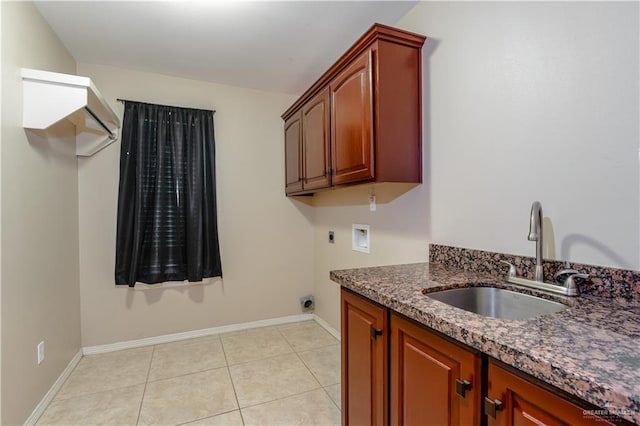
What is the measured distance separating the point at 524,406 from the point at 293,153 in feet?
8.56

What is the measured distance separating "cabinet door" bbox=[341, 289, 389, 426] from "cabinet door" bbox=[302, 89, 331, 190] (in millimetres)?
1092

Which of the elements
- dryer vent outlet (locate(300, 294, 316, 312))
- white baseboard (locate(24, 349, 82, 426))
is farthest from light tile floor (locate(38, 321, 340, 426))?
dryer vent outlet (locate(300, 294, 316, 312))

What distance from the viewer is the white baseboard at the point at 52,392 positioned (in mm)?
1809

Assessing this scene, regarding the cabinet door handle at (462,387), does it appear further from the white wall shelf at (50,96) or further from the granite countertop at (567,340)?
the white wall shelf at (50,96)

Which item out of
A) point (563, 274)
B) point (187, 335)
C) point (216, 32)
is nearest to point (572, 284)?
point (563, 274)

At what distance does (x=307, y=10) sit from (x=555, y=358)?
215cm

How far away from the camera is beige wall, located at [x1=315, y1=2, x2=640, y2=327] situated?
106cm

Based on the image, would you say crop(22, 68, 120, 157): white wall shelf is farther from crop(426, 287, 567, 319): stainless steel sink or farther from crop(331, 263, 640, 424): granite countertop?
crop(426, 287, 567, 319): stainless steel sink

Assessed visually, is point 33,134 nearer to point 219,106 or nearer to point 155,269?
point 155,269

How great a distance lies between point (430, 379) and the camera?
980 mm

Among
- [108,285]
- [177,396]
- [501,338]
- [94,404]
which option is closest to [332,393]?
[177,396]

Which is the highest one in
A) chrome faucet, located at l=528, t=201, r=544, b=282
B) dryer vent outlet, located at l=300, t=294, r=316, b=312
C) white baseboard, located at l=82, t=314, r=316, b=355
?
chrome faucet, located at l=528, t=201, r=544, b=282

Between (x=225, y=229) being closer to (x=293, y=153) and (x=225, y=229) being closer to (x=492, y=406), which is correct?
(x=293, y=153)

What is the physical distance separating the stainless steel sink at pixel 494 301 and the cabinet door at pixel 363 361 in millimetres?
257
